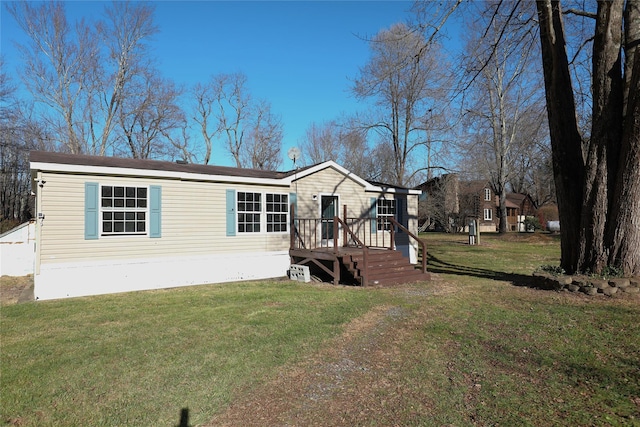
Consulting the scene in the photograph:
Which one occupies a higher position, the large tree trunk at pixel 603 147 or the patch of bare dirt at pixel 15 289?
the large tree trunk at pixel 603 147

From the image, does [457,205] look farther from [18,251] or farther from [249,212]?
[18,251]

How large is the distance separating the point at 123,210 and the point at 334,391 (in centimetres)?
742

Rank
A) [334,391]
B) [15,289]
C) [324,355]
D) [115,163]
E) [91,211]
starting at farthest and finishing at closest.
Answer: [15,289], [115,163], [91,211], [324,355], [334,391]

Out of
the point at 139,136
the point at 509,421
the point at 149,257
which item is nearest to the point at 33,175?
the point at 149,257

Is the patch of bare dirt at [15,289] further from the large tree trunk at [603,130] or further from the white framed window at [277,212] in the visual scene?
the large tree trunk at [603,130]

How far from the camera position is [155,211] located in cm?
924

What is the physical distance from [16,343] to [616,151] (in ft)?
36.5

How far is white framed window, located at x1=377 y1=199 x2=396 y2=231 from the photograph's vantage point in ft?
44.2

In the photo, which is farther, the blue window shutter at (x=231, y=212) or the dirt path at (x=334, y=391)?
the blue window shutter at (x=231, y=212)

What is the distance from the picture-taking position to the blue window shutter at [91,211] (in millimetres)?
8352

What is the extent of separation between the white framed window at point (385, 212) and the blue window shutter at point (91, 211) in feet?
29.2

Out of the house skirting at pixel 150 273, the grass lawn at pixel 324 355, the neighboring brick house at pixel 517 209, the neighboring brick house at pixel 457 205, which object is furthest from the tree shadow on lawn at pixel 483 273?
the neighboring brick house at pixel 517 209

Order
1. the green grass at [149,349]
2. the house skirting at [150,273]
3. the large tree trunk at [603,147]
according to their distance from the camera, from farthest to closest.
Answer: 1. the house skirting at [150,273]
2. the large tree trunk at [603,147]
3. the green grass at [149,349]

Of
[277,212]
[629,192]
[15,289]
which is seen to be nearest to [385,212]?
[277,212]
